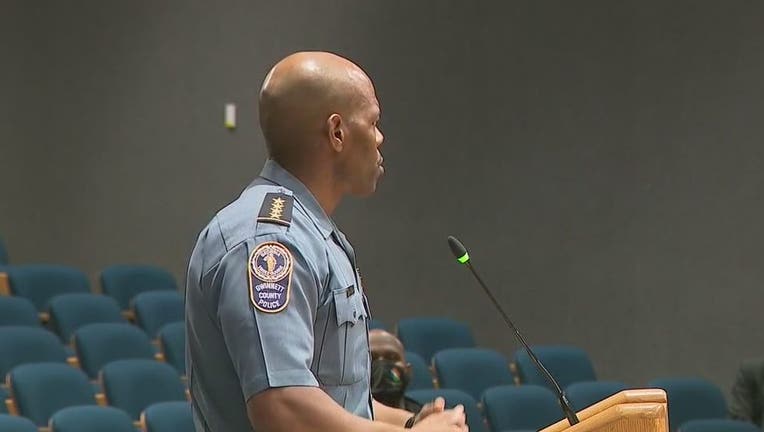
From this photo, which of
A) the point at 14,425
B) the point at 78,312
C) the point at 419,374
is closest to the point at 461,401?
the point at 419,374

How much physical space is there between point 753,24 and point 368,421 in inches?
200

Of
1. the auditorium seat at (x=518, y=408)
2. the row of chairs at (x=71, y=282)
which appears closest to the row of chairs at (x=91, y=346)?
the row of chairs at (x=71, y=282)

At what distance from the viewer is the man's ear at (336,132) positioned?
152cm

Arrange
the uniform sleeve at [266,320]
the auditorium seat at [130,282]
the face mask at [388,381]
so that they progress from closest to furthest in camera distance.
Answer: the uniform sleeve at [266,320] → the face mask at [388,381] → the auditorium seat at [130,282]

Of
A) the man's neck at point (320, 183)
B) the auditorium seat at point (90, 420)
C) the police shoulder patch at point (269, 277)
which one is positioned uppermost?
the man's neck at point (320, 183)

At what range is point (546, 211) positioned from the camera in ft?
21.9

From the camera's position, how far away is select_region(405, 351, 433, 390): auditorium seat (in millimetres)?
5488

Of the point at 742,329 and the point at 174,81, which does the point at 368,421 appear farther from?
the point at 174,81

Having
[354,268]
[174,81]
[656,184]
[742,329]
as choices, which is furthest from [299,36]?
[354,268]

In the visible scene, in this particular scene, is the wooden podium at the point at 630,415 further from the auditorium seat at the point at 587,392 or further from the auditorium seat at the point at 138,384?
the auditorium seat at the point at 587,392

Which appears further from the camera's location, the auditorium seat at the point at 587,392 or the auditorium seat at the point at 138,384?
the auditorium seat at the point at 587,392

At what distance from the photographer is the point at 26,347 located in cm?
521

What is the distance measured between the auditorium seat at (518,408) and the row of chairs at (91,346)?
1.23m

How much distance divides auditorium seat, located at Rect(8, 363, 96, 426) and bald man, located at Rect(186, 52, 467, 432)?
3.24 meters
